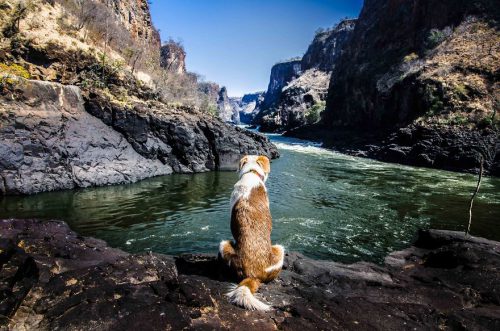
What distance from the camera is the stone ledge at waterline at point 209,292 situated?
3363 millimetres

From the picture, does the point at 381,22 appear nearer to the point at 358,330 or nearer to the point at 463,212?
the point at 463,212

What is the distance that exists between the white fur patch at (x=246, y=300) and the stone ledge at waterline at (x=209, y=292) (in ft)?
0.26

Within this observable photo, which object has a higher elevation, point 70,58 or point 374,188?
point 70,58

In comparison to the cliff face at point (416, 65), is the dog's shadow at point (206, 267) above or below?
below

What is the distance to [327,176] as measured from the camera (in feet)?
80.6

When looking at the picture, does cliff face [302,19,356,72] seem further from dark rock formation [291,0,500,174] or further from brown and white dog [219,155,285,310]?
brown and white dog [219,155,285,310]

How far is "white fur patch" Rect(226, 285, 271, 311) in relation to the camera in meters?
3.84

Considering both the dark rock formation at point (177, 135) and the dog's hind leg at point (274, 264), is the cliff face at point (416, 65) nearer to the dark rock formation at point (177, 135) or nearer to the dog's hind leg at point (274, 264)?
the dark rock formation at point (177, 135)

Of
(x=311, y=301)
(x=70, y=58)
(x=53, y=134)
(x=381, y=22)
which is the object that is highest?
(x=381, y=22)

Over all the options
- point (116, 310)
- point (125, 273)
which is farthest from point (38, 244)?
point (116, 310)

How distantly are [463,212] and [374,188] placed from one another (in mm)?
5862

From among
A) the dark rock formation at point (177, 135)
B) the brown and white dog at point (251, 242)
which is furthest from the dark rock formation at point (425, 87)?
the brown and white dog at point (251, 242)

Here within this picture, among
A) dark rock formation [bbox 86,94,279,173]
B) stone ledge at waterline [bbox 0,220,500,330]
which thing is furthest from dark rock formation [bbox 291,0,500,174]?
stone ledge at waterline [bbox 0,220,500,330]

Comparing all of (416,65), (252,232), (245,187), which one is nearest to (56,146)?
(245,187)
